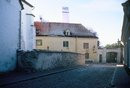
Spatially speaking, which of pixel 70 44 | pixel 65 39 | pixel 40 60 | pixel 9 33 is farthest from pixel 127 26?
pixel 70 44

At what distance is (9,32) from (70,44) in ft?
109

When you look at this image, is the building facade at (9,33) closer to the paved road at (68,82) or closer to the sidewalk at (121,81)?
the paved road at (68,82)

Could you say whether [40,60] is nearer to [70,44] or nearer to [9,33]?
[9,33]

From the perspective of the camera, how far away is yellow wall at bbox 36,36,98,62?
5109cm

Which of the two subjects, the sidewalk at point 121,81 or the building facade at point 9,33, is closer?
the sidewalk at point 121,81

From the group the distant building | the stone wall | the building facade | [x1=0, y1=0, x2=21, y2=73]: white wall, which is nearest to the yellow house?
the stone wall

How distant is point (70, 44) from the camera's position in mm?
52594

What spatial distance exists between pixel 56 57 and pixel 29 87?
49.5 feet

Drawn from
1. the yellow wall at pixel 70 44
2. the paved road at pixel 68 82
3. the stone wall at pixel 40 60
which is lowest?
the paved road at pixel 68 82

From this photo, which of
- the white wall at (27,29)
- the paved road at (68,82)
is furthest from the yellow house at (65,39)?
the paved road at (68,82)

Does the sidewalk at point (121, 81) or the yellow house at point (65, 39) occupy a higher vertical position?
the yellow house at point (65, 39)

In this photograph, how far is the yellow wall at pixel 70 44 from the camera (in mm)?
51094

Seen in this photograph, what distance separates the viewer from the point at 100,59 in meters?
54.1

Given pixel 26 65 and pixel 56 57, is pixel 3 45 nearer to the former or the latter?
pixel 26 65
